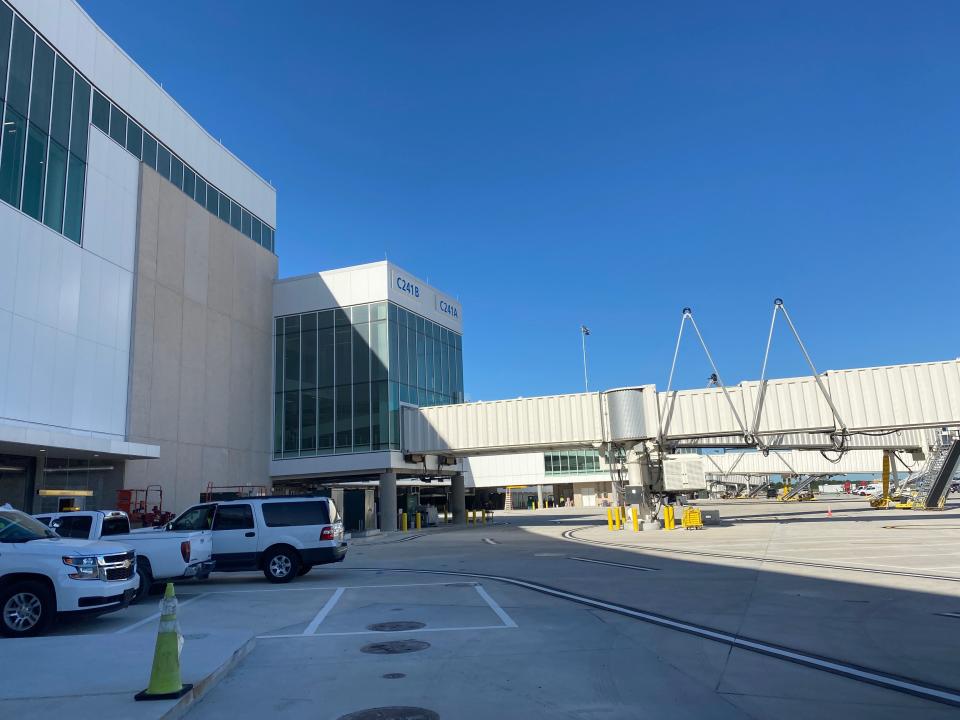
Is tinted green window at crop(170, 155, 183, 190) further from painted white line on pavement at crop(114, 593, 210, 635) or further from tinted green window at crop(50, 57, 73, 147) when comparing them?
painted white line on pavement at crop(114, 593, 210, 635)

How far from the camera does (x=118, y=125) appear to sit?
33156 millimetres

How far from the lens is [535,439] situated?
132ft

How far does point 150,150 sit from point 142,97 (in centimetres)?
Result: 256

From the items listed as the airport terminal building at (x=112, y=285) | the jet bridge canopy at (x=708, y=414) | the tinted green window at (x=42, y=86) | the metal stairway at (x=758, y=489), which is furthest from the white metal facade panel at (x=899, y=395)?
the metal stairway at (x=758, y=489)

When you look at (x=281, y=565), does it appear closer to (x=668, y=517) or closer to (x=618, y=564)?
(x=618, y=564)

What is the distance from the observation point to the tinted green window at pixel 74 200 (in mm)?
28708

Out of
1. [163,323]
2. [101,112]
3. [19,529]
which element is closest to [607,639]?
[19,529]

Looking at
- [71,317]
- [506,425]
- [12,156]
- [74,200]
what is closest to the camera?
[12,156]

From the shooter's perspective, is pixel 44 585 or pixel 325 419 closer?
pixel 44 585

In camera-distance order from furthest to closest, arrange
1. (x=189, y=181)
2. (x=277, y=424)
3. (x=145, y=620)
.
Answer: (x=277, y=424) → (x=189, y=181) → (x=145, y=620)

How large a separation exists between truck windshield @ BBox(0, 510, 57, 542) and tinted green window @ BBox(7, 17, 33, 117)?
20.8m

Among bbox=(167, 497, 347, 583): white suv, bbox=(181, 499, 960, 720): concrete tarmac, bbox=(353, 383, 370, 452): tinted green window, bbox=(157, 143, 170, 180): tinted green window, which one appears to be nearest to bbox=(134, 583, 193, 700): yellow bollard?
bbox=(181, 499, 960, 720): concrete tarmac

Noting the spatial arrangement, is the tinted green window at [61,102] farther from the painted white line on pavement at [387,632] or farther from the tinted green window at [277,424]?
the painted white line on pavement at [387,632]

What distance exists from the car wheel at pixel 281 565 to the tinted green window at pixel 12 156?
694 inches
